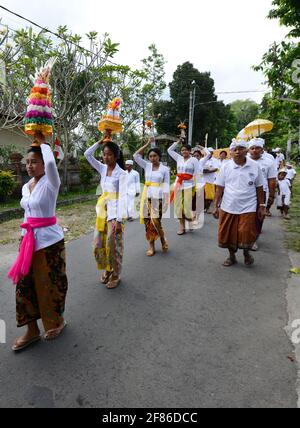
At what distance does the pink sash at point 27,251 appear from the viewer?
2.64 meters

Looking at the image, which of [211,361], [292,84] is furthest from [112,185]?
[292,84]

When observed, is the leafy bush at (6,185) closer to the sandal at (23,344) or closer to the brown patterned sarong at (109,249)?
the brown patterned sarong at (109,249)

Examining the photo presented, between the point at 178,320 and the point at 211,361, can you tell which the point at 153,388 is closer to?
the point at 211,361

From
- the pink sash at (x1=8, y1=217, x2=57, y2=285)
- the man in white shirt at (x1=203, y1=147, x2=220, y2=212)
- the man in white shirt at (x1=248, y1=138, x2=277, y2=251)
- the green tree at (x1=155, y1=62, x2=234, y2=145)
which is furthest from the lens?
the green tree at (x1=155, y1=62, x2=234, y2=145)

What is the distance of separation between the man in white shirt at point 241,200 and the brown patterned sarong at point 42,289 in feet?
8.85

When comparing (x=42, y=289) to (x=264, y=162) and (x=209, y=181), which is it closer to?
(x=264, y=162)

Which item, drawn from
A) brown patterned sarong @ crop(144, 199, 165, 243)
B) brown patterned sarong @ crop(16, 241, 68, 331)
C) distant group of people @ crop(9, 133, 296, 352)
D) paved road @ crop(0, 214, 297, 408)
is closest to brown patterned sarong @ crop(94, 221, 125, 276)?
distant group of people @ crop(9, 133, 296, 352)

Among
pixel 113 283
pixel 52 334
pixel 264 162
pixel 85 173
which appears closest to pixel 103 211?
pixel 113 283

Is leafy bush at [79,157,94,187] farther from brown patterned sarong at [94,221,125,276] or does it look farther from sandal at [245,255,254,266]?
brown patterned sarong at [94,221,125,276]

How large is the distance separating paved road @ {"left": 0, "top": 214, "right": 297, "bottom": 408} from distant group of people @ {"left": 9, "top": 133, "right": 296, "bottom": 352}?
1.04ft

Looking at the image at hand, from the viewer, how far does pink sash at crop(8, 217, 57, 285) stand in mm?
2637

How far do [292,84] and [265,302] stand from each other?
4.72 metres

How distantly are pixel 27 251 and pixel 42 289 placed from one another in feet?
1.17
